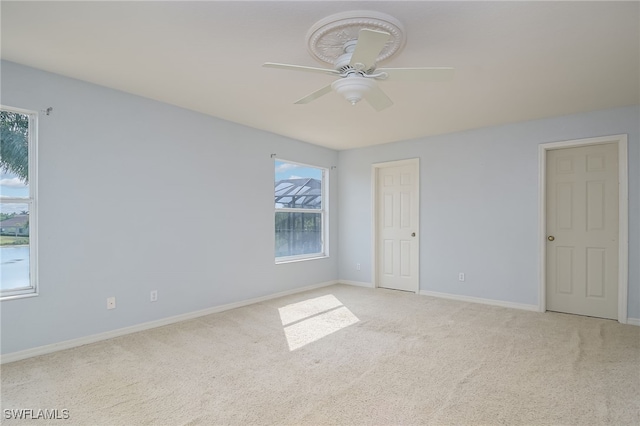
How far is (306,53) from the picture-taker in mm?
2539

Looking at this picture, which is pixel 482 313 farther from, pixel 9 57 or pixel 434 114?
pixel 9 57

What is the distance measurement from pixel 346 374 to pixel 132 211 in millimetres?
2528

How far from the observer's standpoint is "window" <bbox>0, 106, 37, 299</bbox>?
110 inches

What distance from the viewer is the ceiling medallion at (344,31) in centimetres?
201

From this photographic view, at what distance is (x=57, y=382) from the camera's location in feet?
7.93

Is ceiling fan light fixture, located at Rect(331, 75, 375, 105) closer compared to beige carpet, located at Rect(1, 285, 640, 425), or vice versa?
beige carpet, located at Rect(1, 285, 640, 425)

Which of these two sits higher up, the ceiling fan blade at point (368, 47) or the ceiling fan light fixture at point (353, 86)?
the ceiling fan blade at point (368, 47)

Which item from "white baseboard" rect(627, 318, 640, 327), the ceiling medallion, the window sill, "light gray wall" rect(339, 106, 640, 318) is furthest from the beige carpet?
the ceiling medallion

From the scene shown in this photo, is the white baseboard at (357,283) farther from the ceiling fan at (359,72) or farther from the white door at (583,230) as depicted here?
the ceiling fan at (359,72)

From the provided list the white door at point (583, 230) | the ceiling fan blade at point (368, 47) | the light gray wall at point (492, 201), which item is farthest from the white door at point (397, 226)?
the ceiling fan blade at point (368, 47)

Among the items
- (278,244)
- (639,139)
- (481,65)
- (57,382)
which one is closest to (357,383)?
(57,382)

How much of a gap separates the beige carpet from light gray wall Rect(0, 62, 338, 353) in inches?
12.8

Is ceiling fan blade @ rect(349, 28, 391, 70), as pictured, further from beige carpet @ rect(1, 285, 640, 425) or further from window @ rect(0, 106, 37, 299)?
window @ rect(0, 106, 37, 299)

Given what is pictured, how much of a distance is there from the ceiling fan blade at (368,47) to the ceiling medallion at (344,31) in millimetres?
218
